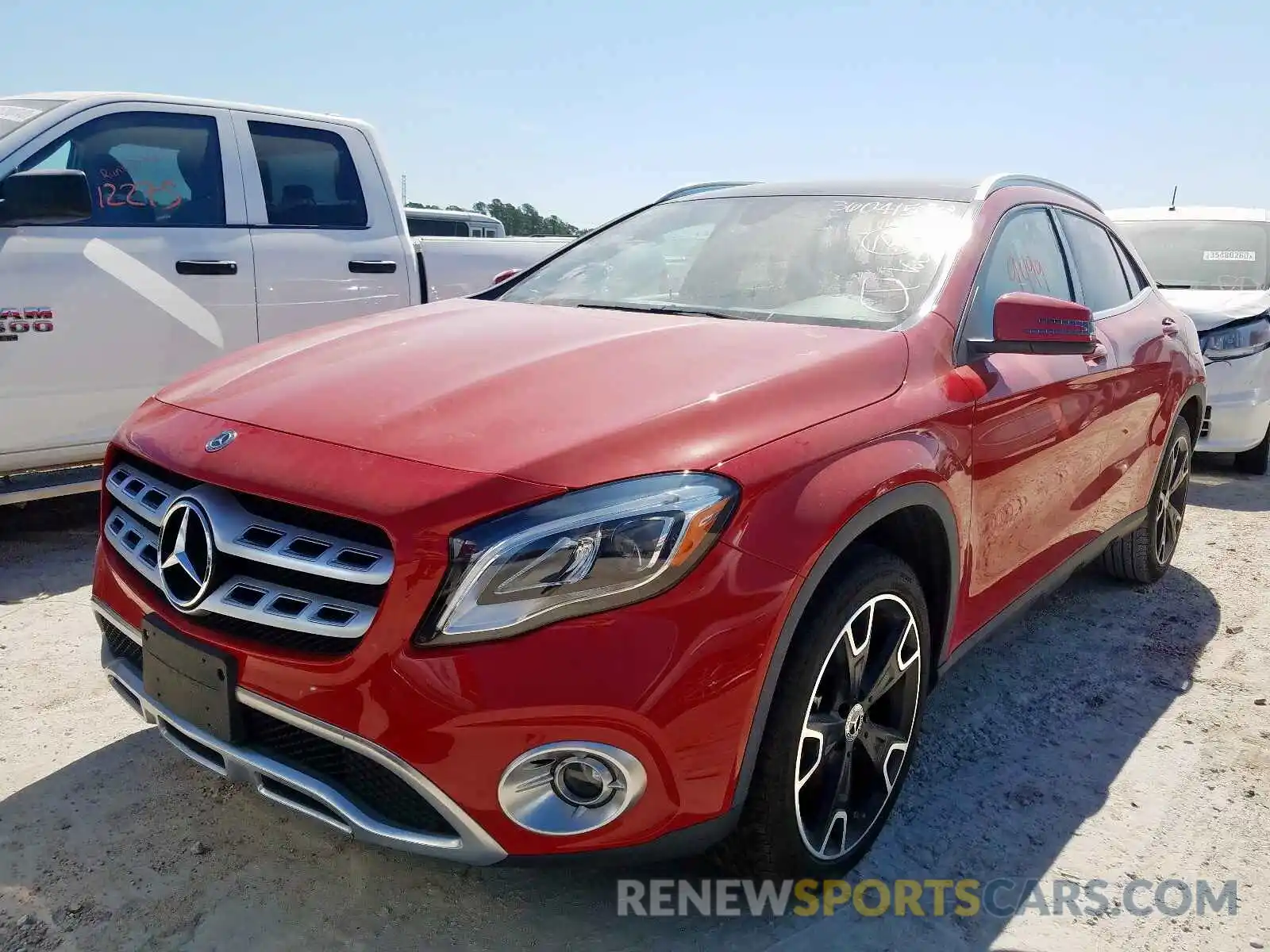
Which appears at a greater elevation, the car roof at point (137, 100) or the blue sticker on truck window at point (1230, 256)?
the car roof at point (137, 100)

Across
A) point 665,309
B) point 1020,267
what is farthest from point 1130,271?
point 665,309

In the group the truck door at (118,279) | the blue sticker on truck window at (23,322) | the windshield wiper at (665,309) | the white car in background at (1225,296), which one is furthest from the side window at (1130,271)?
the blue sticker on truck window at (23,322)

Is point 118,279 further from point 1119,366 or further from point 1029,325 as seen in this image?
point 1119,366

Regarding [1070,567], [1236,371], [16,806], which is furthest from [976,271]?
[1236,371]

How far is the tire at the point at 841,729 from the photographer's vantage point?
6.63 feet

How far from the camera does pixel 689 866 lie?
7.49ft

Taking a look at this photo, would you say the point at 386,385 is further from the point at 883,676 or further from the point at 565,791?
the point at 883,676

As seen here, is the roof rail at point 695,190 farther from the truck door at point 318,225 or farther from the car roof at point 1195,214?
the car roof at point 1195,214

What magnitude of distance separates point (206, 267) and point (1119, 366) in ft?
12.7

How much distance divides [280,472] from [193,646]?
0.38 metres

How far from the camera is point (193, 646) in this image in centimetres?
201

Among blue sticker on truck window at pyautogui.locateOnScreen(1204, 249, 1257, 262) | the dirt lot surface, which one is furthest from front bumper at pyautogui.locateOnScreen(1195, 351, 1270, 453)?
the dirt lot surface

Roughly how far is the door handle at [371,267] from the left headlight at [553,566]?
394 cm

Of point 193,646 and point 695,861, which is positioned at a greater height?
point 193,646
